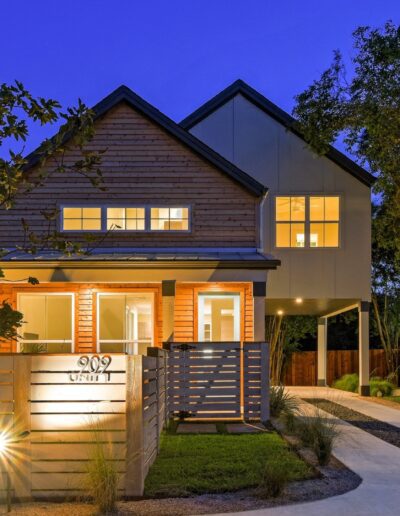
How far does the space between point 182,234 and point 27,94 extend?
9.95 meters

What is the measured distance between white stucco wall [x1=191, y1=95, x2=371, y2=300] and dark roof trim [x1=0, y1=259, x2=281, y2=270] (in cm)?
547

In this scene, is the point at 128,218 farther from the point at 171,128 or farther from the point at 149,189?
the point at 171,128

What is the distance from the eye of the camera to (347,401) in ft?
60.5

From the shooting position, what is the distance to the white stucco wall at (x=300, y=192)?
19.8 m

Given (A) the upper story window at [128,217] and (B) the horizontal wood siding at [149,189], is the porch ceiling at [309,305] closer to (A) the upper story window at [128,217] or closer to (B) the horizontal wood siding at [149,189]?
(B) the horizontal wood siding at [149,189]

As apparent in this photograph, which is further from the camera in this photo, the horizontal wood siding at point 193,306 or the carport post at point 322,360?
the carport post at point 322,360

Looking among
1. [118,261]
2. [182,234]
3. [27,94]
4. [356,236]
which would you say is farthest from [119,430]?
[356,236]

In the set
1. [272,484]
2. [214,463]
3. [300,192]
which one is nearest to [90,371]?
[272,484]

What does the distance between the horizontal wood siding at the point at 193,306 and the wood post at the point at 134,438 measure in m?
8.86

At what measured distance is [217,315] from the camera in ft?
53.2

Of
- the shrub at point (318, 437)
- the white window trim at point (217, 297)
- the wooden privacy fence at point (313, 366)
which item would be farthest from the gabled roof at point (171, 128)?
the wooden privacy fence at point (313, 366)

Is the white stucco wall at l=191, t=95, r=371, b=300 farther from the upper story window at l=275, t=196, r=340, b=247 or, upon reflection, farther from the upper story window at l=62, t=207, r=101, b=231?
the upper story window at l=62, t=207, r=101, b=231

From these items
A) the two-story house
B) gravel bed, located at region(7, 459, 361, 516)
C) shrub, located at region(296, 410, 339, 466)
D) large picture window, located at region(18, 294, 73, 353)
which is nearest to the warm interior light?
gravel bed, located at region(7, 459, 361, 516)

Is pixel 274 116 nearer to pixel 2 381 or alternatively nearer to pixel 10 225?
pixel 10 225
